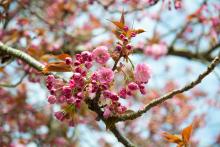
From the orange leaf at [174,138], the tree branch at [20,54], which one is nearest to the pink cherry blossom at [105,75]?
the orange leaf at [174,138]

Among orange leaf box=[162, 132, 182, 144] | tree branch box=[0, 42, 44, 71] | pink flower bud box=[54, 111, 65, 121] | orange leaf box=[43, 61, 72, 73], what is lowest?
pink flower bud box=[54, 111, 65, 121]

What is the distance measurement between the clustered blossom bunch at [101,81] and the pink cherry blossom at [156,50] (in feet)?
15.6

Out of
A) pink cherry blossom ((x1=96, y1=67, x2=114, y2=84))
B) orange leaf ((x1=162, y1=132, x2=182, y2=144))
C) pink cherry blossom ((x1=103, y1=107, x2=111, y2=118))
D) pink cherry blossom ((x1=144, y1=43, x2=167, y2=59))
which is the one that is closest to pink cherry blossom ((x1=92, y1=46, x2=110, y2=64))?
pink cherry blossom ((x1=96, y1=67, x2=114, y2=84))

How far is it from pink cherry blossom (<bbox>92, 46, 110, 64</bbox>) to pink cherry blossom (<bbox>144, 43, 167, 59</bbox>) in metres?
4.80

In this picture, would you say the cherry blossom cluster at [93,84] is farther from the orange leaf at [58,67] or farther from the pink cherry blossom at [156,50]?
the pink cherry blossom at [156,50]

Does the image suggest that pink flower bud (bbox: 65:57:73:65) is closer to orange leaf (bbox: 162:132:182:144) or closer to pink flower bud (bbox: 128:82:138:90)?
pink flower bud (bbox: 128:82:138:90)

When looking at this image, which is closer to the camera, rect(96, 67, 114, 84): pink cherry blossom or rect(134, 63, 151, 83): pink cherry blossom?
rect(96, 67, 114, 84): pink cherry blossom

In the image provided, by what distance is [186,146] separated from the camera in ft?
8.69

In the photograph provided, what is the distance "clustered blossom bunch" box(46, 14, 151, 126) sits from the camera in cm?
246

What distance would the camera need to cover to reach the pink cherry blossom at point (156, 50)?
7.35 meters

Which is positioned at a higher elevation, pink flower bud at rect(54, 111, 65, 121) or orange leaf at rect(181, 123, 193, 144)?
orange leaf at rect(181, 123, 193, 144)

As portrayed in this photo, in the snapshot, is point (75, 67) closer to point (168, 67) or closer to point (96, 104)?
point (96, 104)

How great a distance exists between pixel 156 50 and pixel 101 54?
16.5 feet

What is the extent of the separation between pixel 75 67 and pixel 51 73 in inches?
10.9
